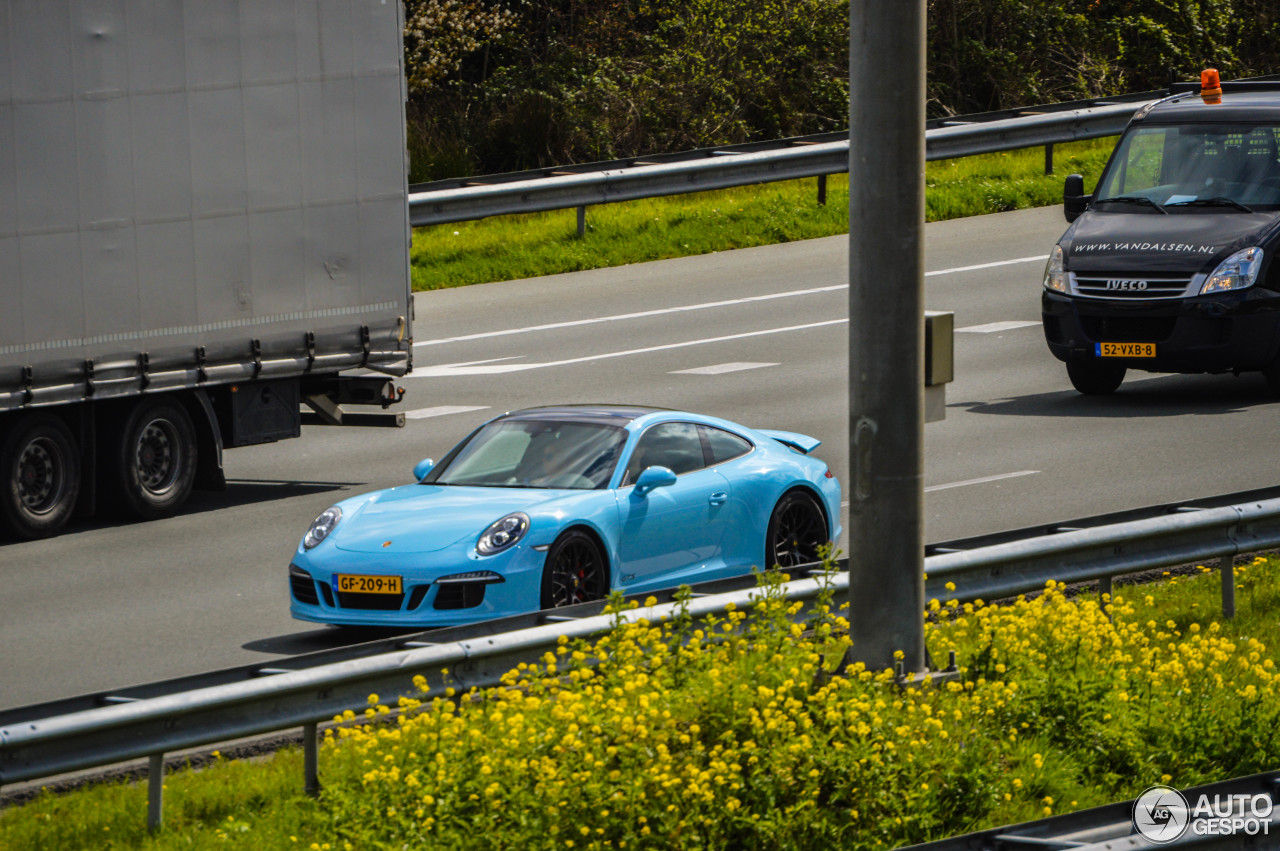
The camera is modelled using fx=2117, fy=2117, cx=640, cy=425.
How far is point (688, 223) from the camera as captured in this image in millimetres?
27875

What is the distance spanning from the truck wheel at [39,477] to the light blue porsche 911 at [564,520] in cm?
362

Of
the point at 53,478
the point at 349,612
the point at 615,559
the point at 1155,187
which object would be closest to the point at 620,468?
the point at 615,559

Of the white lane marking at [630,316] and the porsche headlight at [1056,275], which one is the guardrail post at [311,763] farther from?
the white lane marking at [630,316]

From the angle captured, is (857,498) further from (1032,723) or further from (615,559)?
(615,559)

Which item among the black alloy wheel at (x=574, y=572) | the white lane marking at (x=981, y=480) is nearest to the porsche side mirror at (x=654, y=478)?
the black alloy wheel at (x=574, y=572)

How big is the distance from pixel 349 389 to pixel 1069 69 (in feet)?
69.7

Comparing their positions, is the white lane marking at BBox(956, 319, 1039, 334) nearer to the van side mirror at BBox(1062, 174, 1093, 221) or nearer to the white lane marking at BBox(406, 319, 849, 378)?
the white lane marking at BBox(406, 319, 849, 378)

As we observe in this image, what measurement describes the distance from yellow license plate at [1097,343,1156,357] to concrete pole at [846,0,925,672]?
1033 centimetres

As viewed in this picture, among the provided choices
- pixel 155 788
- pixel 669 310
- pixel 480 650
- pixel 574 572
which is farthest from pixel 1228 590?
pixel 669 310

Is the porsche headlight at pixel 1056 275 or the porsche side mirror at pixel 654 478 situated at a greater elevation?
the porsche headlight at pixel 1056 275

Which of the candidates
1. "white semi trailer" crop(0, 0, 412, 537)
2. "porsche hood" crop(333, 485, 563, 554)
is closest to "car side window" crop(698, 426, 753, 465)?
"porsche hood" crop(333, 485, 563, 554)

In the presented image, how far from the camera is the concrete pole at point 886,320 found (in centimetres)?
912

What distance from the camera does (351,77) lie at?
17.6 m

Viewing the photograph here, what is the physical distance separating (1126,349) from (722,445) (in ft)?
21.8
